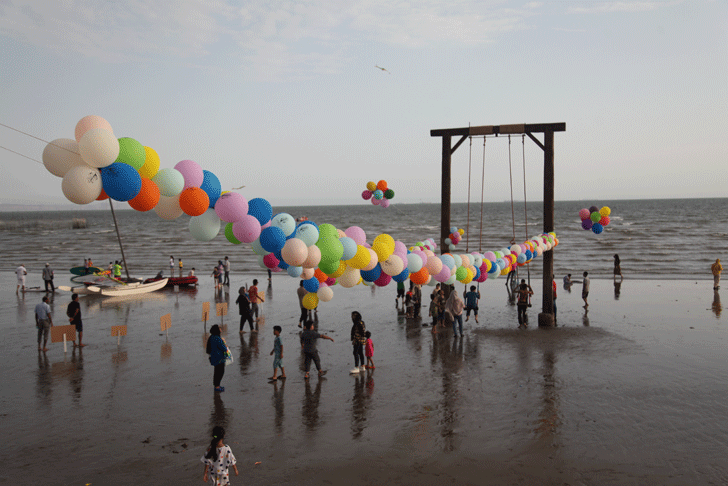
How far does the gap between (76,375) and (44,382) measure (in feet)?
1.91

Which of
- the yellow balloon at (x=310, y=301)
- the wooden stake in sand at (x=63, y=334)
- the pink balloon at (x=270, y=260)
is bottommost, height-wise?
the wooden stake in sand at (x=63, y=334)

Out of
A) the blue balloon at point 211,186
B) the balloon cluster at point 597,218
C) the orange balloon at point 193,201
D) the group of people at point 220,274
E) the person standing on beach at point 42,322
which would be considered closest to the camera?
the orange balloon at point 193,201

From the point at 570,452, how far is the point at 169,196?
620 centimetres

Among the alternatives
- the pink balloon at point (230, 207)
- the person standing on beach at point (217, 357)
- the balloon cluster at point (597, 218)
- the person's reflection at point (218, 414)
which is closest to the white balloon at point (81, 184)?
the pink balloon at point (230, 207)

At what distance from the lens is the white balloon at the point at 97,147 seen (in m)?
4.88

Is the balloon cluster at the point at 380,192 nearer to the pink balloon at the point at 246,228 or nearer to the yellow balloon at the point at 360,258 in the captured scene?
the yellow balloon at the point at 360,258

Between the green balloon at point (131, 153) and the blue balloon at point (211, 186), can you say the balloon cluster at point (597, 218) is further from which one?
the green balloon at point (131, 153)

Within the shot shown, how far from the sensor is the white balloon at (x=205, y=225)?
21.3ft

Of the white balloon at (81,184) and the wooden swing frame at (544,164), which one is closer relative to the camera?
the white balloon at (81,184)

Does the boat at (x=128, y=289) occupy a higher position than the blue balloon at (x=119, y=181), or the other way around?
the blue balloon at (x=119, y=181)

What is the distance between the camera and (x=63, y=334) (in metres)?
11.9

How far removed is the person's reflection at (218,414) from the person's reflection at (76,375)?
8.06ft

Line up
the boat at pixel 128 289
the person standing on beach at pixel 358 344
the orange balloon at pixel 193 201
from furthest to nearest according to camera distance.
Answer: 1. the boat at pixel 128 289
2. the person standing on beach at pixel 358 344
3. the orange balloon at pixel 193 201

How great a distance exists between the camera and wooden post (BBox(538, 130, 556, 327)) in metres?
13.8
